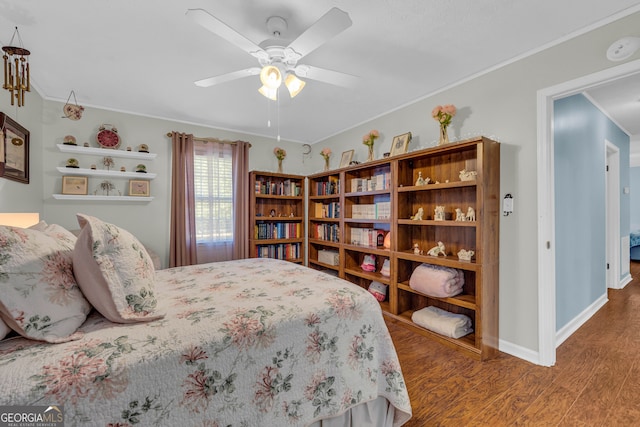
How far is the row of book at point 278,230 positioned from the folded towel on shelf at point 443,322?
7.03 ft

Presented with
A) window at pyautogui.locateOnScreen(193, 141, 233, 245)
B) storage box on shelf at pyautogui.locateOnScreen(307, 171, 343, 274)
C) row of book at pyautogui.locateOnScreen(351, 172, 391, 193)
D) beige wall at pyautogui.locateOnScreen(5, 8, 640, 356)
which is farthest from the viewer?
storage box on shelf at pyautogui.locateOnScreen(307, 171, 343, 274)

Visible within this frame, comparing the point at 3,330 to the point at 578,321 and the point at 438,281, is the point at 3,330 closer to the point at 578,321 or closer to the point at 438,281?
the point at 438,281

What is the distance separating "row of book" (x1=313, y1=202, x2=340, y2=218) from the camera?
3.82 meters

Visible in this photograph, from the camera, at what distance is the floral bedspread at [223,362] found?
2.59ft

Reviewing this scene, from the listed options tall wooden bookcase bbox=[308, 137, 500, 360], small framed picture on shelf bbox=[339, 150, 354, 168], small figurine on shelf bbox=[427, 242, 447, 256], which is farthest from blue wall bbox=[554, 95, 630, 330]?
small framed picture on shelf bbox=[339, 150, 354, 168]

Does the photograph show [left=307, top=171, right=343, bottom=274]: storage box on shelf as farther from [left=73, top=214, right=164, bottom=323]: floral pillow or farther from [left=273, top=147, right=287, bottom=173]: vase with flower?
[left=73, top=214, right=164, bottom=323]: floral pillow

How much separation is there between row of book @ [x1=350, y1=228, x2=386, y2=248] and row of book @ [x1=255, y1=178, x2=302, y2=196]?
1.23m

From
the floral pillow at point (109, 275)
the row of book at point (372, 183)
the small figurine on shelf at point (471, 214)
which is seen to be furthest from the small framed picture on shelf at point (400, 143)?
the floral pillow at point (109, 275)

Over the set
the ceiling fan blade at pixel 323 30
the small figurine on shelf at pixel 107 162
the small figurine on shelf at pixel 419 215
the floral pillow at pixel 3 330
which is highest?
the ceiling fan blade at pixel 323 30

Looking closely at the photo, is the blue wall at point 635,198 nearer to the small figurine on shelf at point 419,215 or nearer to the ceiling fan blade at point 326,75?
the small figurine on shelf at point 419,215

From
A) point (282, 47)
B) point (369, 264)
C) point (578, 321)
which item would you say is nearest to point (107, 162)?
point (282, 47)

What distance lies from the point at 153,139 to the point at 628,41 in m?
4.40

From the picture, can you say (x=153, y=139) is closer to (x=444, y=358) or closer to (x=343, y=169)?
(x=343, y=169)

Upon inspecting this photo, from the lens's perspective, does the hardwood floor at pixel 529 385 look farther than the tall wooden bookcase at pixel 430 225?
No
